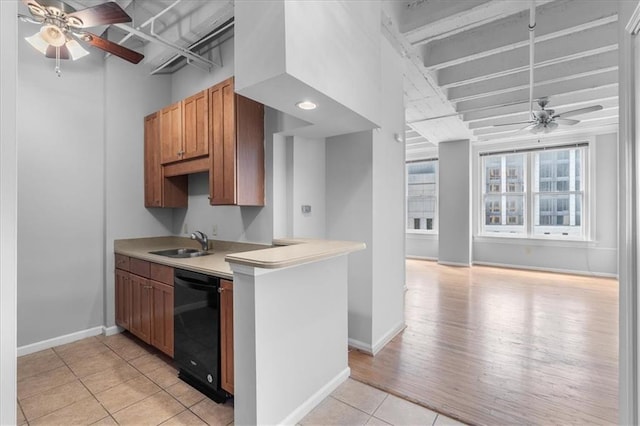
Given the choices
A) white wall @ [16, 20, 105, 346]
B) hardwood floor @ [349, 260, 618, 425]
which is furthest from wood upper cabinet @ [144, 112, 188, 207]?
hardwood floor @ [349, 260, 618, 425]

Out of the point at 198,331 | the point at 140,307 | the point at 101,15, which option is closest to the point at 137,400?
the point at 198,331

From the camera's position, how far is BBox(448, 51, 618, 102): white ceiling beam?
10.8ft

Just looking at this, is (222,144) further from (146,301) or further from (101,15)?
(146,301)

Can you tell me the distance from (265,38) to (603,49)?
3.43m

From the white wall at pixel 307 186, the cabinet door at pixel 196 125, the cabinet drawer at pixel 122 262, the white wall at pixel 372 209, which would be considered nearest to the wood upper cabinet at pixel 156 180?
the cabinet door at pixel 196 125

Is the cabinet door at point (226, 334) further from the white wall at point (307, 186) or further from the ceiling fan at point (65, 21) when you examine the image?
the ceiling fan at point (65, 21)

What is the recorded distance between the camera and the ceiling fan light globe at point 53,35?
6.94 ft

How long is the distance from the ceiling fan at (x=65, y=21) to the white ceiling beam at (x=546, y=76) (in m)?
4.06

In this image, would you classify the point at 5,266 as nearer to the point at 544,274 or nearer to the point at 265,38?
the point at 265,38

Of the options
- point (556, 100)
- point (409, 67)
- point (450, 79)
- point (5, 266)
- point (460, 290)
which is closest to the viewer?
point (5, 266)

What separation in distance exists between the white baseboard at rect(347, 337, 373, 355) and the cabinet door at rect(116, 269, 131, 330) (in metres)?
Result: 2.37

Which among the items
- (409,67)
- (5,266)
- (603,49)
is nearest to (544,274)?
(603,49)

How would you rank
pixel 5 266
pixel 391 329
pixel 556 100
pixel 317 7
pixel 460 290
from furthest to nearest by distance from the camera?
pixel 460 290, pixel 556 100, pixel 391 329, pixel 317 7, pixel 5 266

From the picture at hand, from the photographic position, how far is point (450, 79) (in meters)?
3.76
